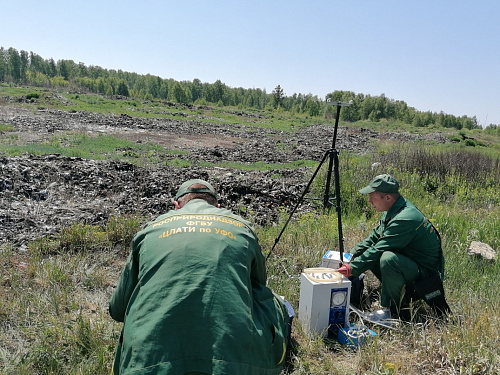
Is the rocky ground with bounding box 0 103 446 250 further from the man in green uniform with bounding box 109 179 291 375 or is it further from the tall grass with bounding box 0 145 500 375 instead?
the man in green uniform with bounding box 109 179 291 375

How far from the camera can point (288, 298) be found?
3820mm

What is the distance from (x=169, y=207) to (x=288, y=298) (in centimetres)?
434

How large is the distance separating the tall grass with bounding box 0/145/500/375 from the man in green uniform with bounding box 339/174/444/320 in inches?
13.7

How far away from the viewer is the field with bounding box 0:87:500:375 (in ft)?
9.30

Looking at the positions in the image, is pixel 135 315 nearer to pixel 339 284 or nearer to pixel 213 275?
pixel 213 275

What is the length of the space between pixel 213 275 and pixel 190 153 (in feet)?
43.9

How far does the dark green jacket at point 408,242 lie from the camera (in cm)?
342

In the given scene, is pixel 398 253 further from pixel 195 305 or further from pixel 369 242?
pixel 195 305

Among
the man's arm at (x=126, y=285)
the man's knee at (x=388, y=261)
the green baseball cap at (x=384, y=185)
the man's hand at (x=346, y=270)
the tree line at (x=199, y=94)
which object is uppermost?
the tree line at (x=199, y=94)

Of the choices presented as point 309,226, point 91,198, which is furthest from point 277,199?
point 91,198

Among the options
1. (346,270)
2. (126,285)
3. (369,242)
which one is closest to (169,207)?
(369,242)

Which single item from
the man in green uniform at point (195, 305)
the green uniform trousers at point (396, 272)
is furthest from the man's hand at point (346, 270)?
the man in green uniform at point (195, 305)

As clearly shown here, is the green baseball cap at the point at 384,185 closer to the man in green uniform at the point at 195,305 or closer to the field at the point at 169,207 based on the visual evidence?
the field at the point at 169,207

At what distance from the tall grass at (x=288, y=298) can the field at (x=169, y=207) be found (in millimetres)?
13
